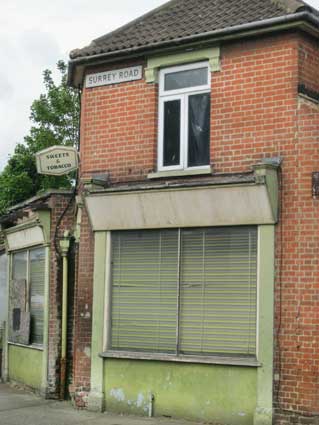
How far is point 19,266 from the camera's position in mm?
16453

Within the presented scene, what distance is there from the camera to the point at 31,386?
1499cm

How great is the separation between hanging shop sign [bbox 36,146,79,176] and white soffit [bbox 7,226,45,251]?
1.27 metres

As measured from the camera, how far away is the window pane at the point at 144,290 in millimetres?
12250

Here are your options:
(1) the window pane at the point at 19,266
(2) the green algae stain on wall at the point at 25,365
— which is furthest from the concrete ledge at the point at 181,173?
(1) the window pane at the point at 19,266

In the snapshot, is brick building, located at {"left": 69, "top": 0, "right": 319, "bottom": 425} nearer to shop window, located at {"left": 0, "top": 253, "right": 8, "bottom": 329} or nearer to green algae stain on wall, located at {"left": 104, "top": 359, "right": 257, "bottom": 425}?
green algae stain on wall, located at {"left": 104, "top": 359, "right": 257, "bottom": 425}

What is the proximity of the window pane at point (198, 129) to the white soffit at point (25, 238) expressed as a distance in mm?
3805

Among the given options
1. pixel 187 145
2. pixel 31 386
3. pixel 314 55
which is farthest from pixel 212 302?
pixel 31 386

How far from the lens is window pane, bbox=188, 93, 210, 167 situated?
12.3 m

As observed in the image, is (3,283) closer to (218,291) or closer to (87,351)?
(87,351)

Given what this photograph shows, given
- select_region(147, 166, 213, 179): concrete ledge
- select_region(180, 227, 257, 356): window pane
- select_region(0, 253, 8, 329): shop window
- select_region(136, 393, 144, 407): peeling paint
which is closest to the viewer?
select_region(180, 227, 257, 356): window pane

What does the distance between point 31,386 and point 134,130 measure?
551 cm

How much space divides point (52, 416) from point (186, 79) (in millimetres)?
5666

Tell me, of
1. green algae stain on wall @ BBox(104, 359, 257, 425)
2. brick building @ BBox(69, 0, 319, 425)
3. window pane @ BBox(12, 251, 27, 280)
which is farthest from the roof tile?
green algae stain on wall @ BBox(104, 359, 257, 425)

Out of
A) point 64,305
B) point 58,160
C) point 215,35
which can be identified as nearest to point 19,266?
point 64,305
